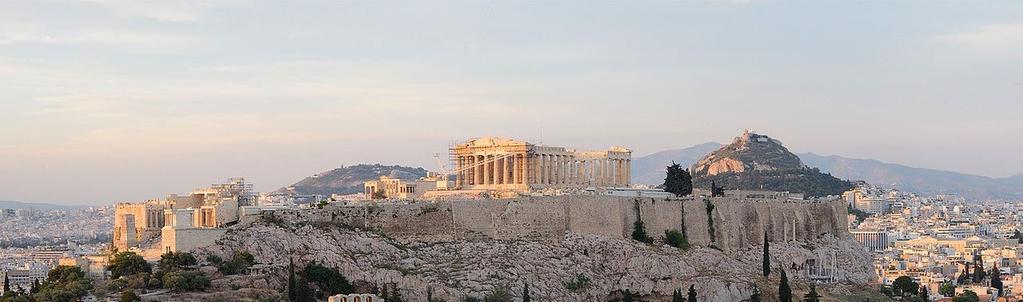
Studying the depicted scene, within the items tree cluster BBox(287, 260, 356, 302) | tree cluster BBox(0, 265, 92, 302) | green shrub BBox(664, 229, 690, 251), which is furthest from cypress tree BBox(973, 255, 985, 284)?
tree cluster BBox(0, 265, 92, 302)

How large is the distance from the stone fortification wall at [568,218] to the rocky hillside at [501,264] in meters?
0.63

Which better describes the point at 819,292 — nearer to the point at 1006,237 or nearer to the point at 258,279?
the point at 258,279

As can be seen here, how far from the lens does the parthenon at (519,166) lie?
279 feet

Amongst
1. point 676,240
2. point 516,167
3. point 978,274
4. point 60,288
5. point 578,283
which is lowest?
point 978,274

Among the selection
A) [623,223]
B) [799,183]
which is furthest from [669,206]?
[799,183]

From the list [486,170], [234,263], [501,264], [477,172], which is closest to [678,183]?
[486,170]

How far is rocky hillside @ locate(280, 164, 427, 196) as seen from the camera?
17038 centimetres

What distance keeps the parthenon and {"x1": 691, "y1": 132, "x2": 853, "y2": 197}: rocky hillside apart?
2453 inches

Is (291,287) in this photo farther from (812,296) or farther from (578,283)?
(812,296)

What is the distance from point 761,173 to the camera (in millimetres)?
179375

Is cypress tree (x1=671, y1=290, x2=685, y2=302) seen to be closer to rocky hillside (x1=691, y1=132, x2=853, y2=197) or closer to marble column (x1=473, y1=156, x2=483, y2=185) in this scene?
marble column (x1=473, y1=156, x2=483, y2=185)

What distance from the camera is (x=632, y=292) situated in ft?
249

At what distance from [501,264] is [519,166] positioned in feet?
42.7

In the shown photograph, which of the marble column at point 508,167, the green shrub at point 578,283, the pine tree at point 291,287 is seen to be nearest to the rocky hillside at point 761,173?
the marble column at point 508,167
